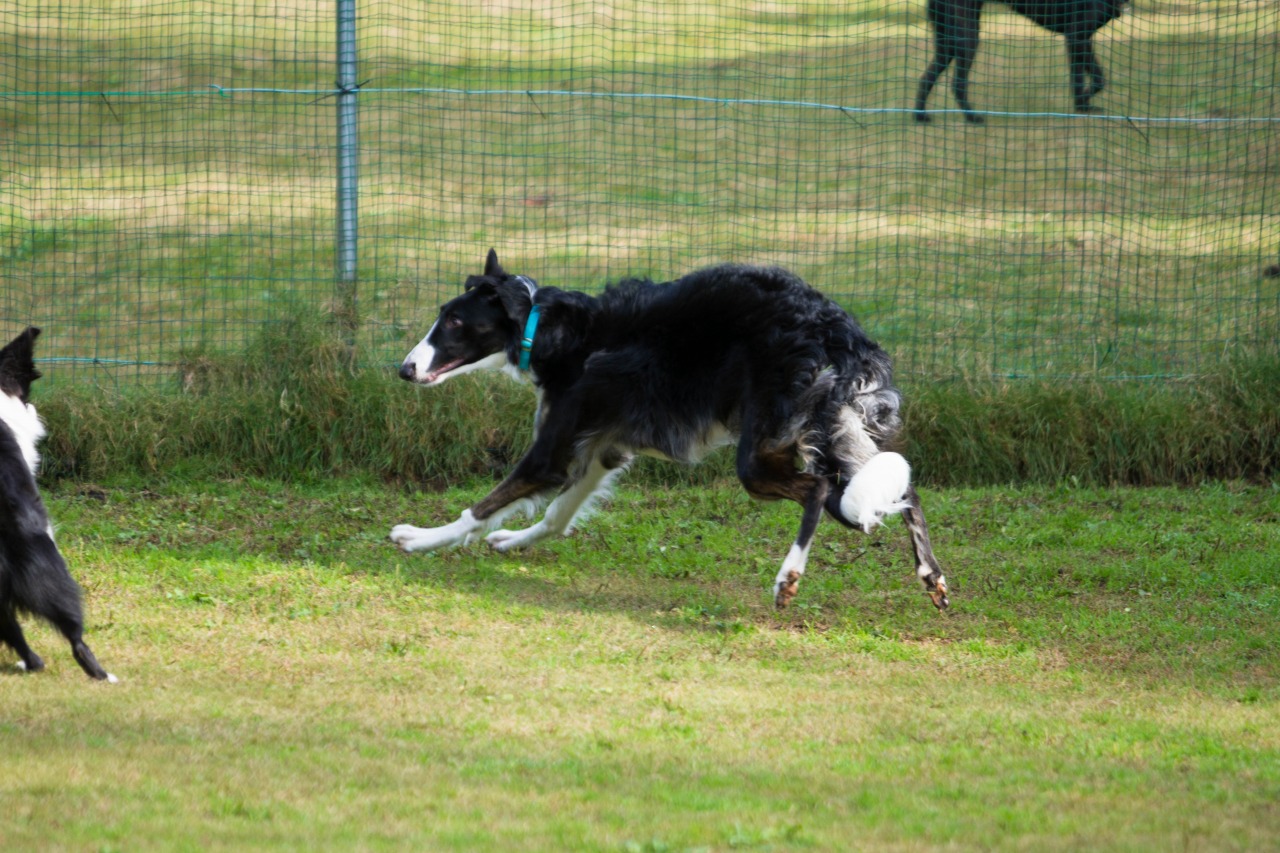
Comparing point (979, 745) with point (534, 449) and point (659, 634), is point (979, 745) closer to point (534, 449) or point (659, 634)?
point (659, 634)

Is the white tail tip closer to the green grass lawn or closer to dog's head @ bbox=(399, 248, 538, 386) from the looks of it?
the green grass lawn

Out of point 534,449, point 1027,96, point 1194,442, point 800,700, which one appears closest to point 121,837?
point 800,700

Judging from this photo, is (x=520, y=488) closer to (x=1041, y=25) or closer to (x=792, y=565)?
(x=792, y=565)

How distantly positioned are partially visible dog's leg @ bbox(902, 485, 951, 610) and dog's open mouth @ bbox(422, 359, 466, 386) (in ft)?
6.93

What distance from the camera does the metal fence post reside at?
784 cm

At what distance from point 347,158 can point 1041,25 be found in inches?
193

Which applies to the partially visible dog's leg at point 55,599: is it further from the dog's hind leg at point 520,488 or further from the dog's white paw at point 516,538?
the dog's white paw at point 516,538

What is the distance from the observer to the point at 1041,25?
9414 millimetres

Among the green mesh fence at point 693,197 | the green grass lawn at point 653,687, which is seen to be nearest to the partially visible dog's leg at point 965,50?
the green mesh fence at point 693,197

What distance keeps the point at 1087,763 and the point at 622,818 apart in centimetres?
132

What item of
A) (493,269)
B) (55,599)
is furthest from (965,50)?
(55,599)

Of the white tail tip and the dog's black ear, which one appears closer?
the white tail tip

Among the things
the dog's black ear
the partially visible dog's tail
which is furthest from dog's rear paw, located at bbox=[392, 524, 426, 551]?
the partially visible dog's tail

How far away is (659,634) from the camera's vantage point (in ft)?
16.1
